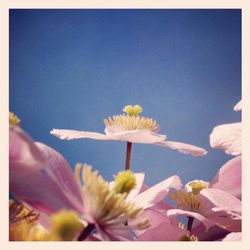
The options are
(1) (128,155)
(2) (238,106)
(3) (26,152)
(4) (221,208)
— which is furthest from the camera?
(2) (238,106)

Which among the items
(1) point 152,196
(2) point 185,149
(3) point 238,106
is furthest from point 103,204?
(3) point 238,106

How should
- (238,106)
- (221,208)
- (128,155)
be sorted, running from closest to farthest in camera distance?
1. (221,208)
2. (128,155)
3. (238,106)

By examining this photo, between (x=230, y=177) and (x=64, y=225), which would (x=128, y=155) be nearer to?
(x=230, y=177)

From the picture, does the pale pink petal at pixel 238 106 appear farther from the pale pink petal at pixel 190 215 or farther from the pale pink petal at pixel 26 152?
the pale pink petal at pixel 26 152

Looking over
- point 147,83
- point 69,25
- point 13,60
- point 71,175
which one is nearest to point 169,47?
point 147,83

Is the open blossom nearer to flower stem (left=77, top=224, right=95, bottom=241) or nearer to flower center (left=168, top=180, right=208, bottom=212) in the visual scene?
flower center (left=168, top=180, right=208, bottom=212)

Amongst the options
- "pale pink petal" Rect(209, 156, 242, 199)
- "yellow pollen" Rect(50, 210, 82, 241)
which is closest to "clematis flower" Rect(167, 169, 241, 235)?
"pale pink petal" Rect(209, 156, 242, 199)
